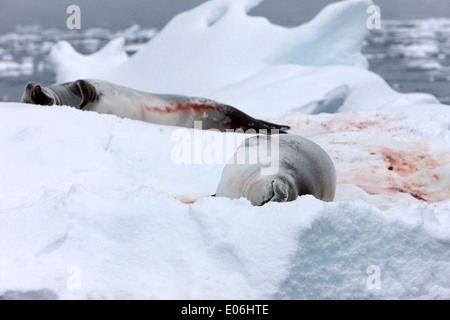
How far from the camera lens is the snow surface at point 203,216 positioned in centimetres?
163

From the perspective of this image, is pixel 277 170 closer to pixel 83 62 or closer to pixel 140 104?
pixel 140 104

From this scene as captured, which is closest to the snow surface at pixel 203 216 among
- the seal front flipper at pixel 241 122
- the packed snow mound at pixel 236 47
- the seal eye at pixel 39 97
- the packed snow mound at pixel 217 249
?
the packed snow mound at pixel 217 249

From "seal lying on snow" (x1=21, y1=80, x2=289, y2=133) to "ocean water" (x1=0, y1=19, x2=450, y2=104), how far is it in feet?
21.7

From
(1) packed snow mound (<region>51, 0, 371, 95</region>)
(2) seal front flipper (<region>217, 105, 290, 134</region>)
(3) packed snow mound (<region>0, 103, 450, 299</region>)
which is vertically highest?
(1) packed snow mound (<region>51, 0, 371, 95</region>)

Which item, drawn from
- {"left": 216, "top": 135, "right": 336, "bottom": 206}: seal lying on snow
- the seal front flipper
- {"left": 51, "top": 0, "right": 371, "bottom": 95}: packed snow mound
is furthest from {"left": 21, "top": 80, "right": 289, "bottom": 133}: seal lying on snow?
{"left": 51, "top": 0, "right": 371, "bottom": 95}: packed snow mound

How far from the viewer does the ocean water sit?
12802 mm

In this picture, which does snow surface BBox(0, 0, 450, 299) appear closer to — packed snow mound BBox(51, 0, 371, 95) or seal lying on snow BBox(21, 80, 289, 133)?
seal lying on snow BBox(21, 80, 289, 133)

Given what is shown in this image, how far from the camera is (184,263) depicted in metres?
1.67

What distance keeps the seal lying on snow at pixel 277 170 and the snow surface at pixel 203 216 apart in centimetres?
20

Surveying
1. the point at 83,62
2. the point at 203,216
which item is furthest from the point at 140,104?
the point at 83,62

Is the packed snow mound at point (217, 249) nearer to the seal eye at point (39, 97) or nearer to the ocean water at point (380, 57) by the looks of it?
the seal eye at point (39, 97)

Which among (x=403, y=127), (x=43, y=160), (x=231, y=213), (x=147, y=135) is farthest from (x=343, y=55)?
(x=231, y=213)

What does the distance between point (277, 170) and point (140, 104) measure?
1941mm
